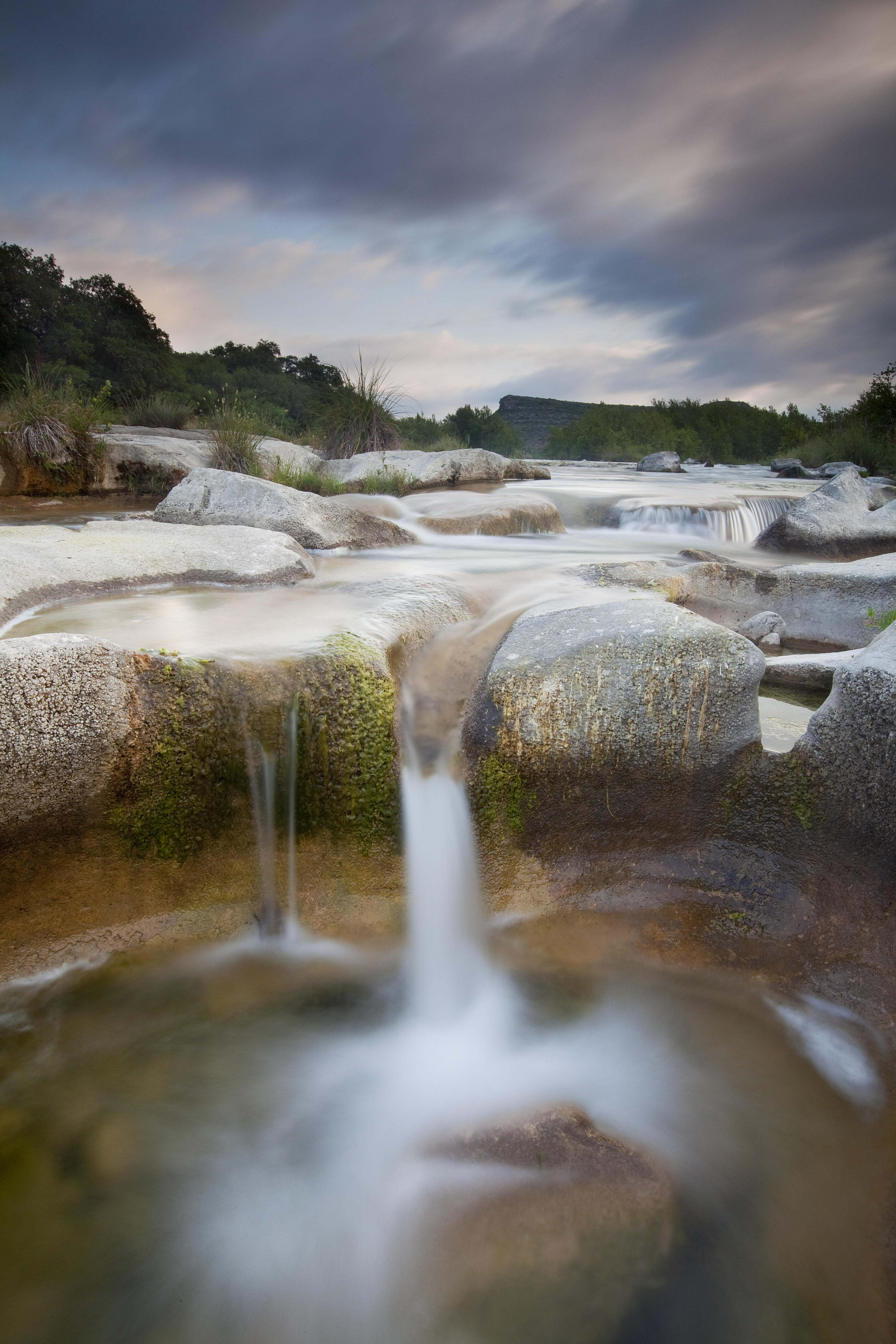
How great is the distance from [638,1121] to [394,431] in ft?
43.8

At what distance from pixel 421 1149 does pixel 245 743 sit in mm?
1435

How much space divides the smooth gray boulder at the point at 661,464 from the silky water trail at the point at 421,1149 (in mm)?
24000

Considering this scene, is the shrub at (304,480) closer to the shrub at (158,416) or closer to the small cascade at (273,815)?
the shrub at (158,416)

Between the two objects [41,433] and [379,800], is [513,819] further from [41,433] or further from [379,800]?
[41,433]

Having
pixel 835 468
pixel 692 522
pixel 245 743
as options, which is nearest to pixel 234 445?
pixel 692 522

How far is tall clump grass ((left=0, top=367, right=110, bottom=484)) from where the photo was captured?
324 inches

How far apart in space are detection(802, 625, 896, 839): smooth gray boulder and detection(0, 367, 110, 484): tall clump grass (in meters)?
8.89

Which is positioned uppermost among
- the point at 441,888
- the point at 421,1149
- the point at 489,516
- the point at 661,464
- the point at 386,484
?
the point at 661,464

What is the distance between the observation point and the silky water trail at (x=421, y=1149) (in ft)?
5.30

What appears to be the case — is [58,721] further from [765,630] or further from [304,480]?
[304,480]

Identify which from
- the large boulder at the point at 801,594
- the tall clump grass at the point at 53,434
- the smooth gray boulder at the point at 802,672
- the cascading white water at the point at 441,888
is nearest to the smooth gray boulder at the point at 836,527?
the large boulder at the point at 801,594

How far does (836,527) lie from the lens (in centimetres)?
719

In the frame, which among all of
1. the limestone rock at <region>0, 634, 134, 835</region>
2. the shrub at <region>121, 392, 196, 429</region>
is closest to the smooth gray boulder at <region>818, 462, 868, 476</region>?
the shrub at <region>121, 392, 196, 429</region>

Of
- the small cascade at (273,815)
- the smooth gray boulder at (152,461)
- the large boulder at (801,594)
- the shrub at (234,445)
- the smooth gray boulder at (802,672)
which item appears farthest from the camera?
the shrub at (234,445)
